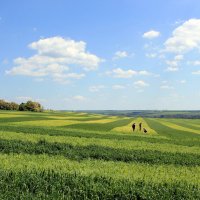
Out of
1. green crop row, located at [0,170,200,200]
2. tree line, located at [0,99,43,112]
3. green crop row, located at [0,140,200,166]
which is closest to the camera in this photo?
green crop row, located at [0,170,200,200]

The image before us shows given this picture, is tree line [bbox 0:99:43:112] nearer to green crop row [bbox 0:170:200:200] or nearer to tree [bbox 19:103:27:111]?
tree [bbox 19:103:27:111]

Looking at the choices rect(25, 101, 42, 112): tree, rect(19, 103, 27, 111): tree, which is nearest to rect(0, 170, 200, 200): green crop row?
rect(25, 101, 42, 112): tree

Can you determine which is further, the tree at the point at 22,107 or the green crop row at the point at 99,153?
the tree at the point at 22,107

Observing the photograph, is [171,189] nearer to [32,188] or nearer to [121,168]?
[121,168]

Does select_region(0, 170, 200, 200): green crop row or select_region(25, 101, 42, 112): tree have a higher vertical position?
select_region(25, 101, 42, 112): tree

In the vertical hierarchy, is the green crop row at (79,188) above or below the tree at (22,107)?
below

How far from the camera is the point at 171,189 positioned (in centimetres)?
1659

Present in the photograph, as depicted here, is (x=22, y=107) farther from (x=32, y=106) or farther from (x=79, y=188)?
(x=79, y=188)

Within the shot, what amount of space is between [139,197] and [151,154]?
11988 mm

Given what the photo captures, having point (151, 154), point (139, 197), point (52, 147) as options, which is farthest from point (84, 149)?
point (139, 197)

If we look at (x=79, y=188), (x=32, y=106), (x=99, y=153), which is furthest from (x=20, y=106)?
(x=79, y=188)

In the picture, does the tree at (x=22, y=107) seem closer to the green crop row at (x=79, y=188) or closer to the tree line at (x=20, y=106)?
the tree line at (x=20, y=106)

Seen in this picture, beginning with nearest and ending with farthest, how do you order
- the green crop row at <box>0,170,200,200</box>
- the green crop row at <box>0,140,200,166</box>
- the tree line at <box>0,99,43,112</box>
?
the green crop row at <box>0,170,200,200</box>
the green crop row at <box>0,140,200,166</box>
the tree line at <box>0,99,43,112</box>

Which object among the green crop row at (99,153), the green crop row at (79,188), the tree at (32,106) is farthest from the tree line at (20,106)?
the green crop row at (79,188)
